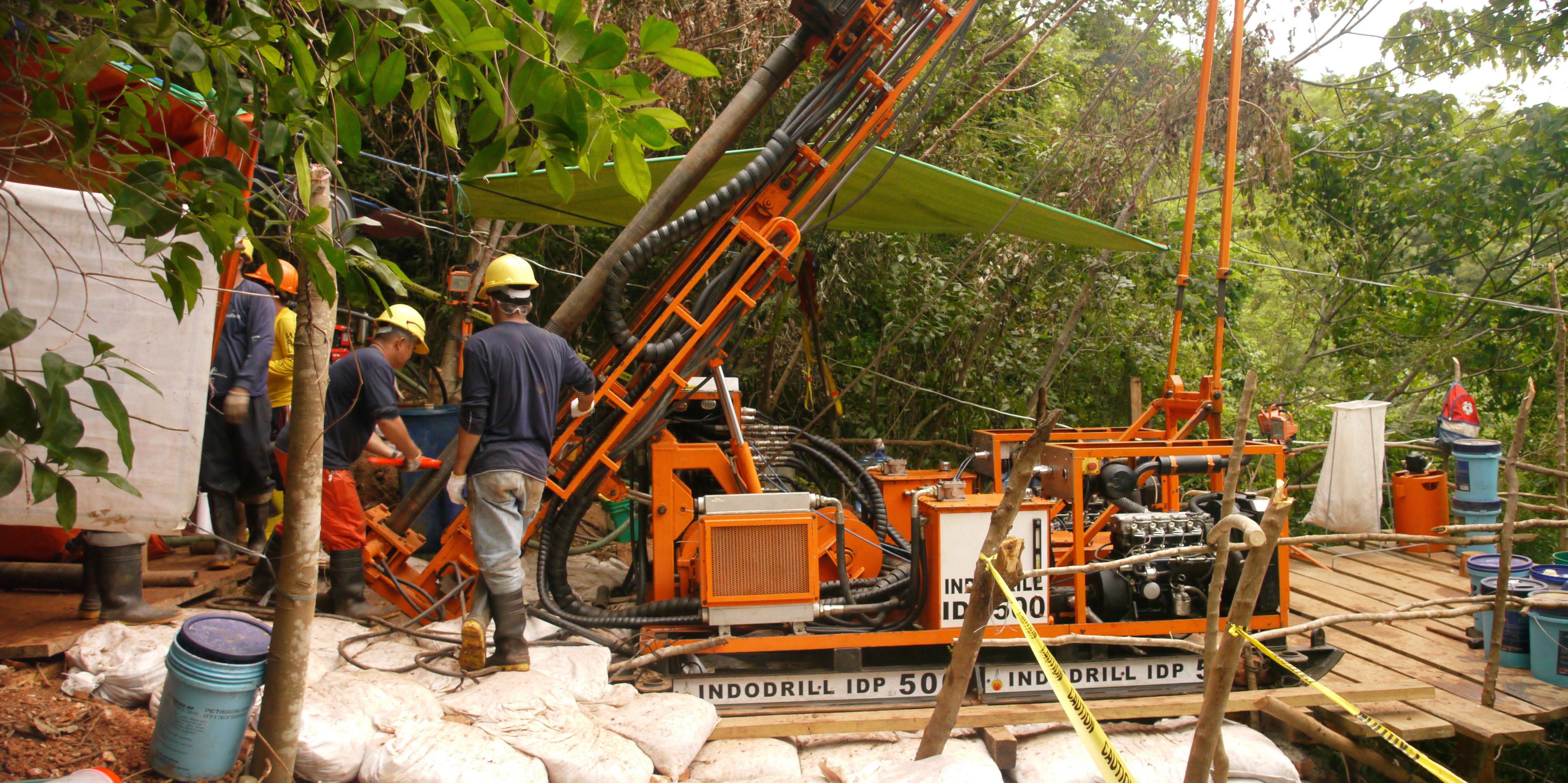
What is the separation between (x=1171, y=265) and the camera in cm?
912

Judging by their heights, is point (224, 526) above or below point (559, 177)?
below

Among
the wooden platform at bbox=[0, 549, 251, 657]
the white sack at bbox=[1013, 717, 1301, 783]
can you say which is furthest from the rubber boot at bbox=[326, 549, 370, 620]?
the white sack at bbox=[1013, 717, 1301, 783]

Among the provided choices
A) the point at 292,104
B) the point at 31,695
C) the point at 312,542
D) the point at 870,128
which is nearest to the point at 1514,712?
the point at 870,128

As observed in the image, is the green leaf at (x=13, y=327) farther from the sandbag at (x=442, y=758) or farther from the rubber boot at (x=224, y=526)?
the rubber boot at (x=224, y=526)

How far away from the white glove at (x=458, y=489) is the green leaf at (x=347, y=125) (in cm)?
227

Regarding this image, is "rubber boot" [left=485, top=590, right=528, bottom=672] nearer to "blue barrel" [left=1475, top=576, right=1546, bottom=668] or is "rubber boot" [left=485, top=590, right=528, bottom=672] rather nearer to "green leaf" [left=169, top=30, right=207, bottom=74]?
"green leaf" [left=169, top=30, right=207, bottom=74]

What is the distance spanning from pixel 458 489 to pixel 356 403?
684 mm

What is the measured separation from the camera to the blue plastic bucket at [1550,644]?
4.27 metres

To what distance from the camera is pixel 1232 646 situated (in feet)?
6.85

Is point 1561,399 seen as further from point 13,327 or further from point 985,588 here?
point 13,327

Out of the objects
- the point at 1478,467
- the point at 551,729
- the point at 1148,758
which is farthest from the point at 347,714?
the point at 1478,467

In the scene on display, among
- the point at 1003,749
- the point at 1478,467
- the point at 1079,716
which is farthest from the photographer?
the point at 1478,467

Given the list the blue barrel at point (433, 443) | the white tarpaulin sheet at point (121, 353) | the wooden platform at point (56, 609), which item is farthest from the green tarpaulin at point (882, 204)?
the wooden platform at point (56, 609)

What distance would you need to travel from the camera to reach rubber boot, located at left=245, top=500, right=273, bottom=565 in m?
4.62
